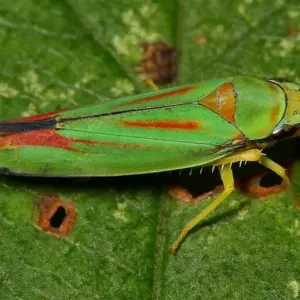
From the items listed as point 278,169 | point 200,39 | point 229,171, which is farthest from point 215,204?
point 200,39

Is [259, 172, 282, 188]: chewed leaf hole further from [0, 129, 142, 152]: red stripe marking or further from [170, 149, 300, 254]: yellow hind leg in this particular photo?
[0, 129, 142, 152]: red stripe marking

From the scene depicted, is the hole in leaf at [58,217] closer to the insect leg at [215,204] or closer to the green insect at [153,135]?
the green insect at [153,135]

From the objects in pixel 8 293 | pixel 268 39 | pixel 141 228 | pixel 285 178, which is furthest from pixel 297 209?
pixel 8 293

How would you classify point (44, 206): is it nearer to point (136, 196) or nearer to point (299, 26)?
point (136, 196)

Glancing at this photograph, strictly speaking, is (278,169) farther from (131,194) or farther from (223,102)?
(131,194)

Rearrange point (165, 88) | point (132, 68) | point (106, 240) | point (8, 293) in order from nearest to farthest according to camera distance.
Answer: point (8, 293) → point (106, 240) → point (165, 88) → point (132, 68)

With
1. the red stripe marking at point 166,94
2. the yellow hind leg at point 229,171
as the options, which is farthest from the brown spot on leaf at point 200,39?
the yellow hind leg at point 229,171
